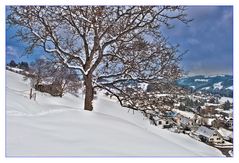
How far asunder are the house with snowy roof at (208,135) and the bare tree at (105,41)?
40 centimetres

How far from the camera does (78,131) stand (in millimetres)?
2281

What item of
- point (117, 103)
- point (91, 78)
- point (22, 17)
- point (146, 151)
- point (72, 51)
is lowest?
point (146, 151)

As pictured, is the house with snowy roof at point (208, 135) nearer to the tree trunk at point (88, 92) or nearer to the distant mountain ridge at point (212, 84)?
the distant mountain ridge at point (212, 84)

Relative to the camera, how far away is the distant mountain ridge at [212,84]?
7.40 feet

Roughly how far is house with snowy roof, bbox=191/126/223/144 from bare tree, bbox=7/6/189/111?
40 centimetres

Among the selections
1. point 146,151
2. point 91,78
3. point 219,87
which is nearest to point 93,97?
point 91,78

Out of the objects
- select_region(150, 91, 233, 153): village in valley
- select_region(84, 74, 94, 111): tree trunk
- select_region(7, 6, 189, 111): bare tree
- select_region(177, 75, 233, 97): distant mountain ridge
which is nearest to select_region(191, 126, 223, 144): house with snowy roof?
select_region(150, 91, 233, 153): village in valley

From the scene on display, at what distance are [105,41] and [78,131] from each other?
0.68 meters

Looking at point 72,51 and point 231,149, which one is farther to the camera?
point 72,51

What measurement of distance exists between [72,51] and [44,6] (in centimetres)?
38

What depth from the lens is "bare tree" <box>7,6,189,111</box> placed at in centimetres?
246

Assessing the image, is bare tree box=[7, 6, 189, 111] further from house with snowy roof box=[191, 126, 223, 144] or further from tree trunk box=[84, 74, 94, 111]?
house with snowy roof box=[191, 126, 223, 144]

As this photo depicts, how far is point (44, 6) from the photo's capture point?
2.40 metres

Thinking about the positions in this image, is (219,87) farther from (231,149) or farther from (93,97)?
(93,97)
